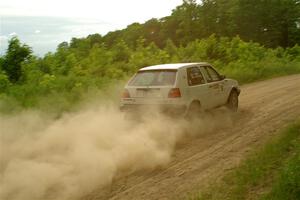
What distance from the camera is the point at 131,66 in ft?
68.2

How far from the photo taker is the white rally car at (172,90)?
31.8ft

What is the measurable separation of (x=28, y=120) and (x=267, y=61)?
19.1m

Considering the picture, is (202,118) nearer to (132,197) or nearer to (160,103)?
(160,103)

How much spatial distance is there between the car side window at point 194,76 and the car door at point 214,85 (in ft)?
0.82

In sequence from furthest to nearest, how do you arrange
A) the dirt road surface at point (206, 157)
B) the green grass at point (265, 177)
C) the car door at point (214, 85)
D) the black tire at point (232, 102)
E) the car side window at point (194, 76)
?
the black tire at point (232, 102)
the car door at point (214, 85)
the car side window at point (194, 76)
the dirt road surface at point (206, 157)
the green grass at point (265, 177)

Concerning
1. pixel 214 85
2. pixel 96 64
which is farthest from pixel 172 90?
pixel 96 64

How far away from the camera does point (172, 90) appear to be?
9672 millimetres

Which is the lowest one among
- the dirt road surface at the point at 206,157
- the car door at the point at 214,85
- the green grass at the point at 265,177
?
the dirt road surface at the point at 206,157

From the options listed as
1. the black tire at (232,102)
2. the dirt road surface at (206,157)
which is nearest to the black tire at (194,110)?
the dirt road surface at (206,157)

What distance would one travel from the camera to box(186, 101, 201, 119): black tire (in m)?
9.97

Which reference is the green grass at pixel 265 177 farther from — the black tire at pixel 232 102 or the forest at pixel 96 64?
the forest at pixel 96 64

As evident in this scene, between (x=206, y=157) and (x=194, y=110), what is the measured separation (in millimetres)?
2386

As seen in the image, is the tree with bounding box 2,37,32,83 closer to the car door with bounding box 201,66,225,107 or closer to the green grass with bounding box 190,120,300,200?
the car door with bounding box 201,66,225,107

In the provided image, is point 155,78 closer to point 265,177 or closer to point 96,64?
point 265,177
